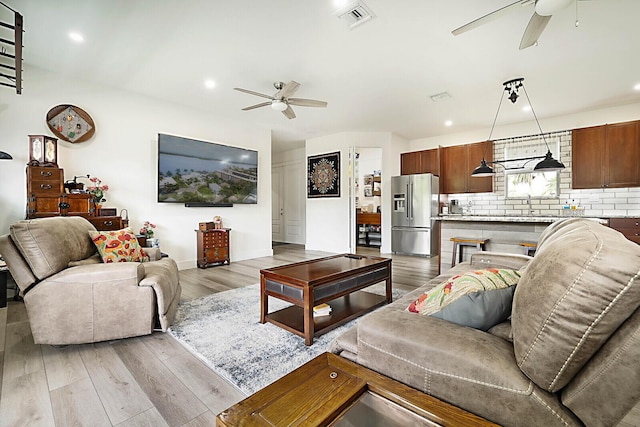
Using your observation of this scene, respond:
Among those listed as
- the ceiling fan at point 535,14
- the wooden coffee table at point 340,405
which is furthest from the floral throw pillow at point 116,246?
the ceiling fan at point 535,14

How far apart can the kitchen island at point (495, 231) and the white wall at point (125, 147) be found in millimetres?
3667

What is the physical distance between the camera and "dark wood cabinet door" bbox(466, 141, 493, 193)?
5.98 metres

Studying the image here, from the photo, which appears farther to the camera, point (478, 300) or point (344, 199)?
point (344, 199)

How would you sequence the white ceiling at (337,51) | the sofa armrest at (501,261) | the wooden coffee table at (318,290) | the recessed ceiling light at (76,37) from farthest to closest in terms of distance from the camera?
the recessed ceiling light at (76,37)
the white ceiling at (337,51)
the sofa armrest at (501,261)
the wooden coffee table at (318,290)

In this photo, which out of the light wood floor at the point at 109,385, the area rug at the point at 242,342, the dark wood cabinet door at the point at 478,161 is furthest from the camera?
the dark wood cabinet door at the point at 478,161

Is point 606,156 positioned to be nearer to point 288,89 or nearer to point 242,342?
point 288,89

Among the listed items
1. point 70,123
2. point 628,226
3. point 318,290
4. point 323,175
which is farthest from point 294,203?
point 628,226

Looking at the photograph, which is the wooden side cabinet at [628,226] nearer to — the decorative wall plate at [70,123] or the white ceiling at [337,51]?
the white ceiling at [337,51]

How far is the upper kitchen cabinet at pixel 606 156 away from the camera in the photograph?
4590mm

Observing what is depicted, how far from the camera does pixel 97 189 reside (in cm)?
380

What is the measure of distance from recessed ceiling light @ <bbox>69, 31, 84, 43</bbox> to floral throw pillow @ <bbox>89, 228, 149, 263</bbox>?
2.02 metres

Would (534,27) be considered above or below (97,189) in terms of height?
above

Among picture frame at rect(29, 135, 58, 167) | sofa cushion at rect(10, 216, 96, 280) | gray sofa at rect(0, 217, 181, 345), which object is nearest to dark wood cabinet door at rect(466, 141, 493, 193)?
gray sofa at rect(0, 217, 181, 345)

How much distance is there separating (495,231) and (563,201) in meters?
2.63
